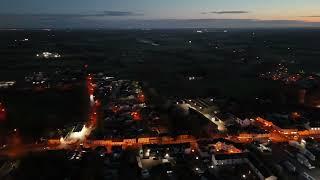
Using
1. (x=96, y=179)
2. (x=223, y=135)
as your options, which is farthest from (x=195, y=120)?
(x=96, y=179)

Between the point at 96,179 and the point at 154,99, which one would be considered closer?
the point at 96,179

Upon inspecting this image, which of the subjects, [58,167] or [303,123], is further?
[303,123]

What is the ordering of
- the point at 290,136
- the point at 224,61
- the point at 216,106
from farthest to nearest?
the point at 224,61 → the point at 216,106 → the point at 290,136

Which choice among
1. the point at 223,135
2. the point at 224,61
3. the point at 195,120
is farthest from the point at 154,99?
the point at 224,61

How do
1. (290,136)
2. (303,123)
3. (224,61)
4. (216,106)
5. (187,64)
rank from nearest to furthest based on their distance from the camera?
(290,136) < (303,123) < (216,106) < (187,64) < (224,61)

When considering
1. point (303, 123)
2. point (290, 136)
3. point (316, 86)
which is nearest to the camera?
point (290, 136)

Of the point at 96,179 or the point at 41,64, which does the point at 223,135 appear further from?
the point at 41,64

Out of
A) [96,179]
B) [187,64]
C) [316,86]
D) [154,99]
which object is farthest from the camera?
[187,64]

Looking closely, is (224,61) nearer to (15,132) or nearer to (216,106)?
(216,106)

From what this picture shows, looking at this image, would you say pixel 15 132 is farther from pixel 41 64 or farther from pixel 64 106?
pixel 41 64
